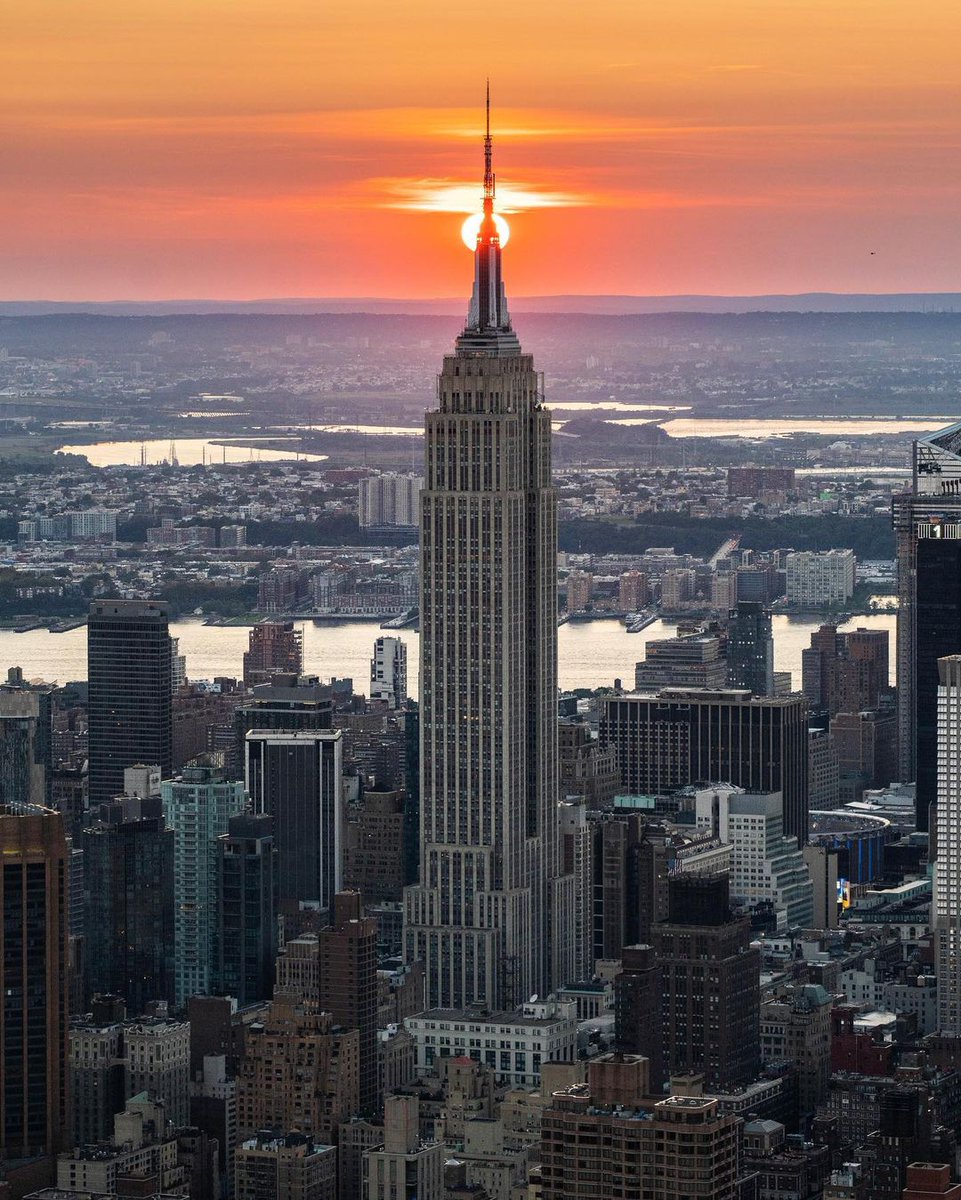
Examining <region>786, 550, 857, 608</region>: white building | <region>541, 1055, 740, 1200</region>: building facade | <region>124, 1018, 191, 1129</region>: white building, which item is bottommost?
<region>124, 1018, 191, 1129</region>: white building

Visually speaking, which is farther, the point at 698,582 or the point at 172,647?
the point at 698,582

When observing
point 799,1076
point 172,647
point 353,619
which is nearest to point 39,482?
→ point 353,619

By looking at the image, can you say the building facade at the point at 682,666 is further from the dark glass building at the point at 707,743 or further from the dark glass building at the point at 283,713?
the dark glass building at the point at 283,713

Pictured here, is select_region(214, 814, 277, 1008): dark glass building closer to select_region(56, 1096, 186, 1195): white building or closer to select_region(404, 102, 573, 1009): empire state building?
select_region(404, 102, 573, 1009): empire state building

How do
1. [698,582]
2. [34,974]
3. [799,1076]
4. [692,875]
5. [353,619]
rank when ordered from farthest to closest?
1. [698,582]
2. [353,619]
3. [692,875]
4. [799,1076]
5. [34,974]

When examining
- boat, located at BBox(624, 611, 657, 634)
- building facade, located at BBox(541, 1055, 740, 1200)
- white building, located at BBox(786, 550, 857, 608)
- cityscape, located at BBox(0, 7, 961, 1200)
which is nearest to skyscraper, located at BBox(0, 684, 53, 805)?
cityscape, located at BBox(0, 7, 961, 1200)

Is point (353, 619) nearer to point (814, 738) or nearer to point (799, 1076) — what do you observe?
point (814, 738)

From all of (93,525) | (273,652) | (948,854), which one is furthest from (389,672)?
(93,525)
